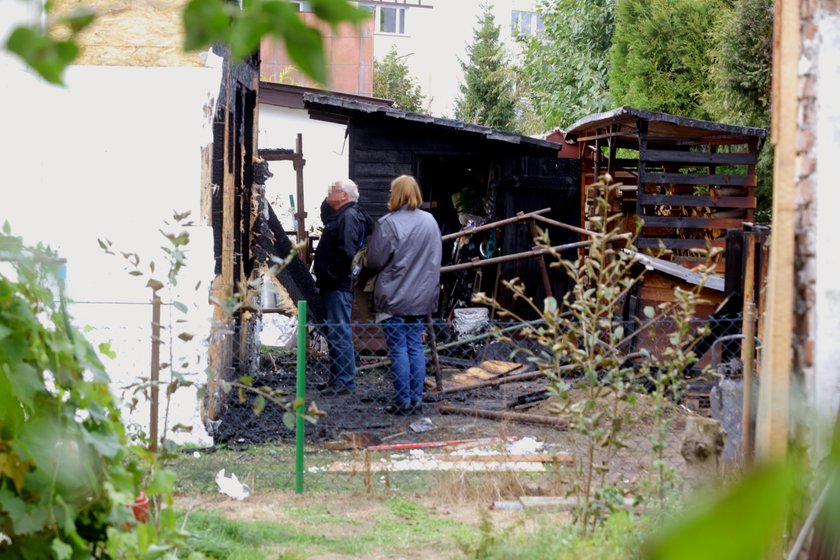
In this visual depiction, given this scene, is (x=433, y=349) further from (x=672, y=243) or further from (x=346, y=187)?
(x=672, y=243)

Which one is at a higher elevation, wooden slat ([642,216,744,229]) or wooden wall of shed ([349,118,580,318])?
wooden wall of shed ([349,118,580,318])

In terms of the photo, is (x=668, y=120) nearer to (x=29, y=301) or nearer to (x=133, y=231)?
(x=133, y=231)

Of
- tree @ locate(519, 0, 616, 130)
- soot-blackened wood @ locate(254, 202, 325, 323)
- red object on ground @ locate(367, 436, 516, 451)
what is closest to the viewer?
red object on ground @ locate(367, 436, 516, 451)

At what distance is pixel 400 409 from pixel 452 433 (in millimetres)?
656

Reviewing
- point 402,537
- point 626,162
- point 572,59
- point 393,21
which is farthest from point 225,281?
point 393,21

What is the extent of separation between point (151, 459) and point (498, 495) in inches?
120

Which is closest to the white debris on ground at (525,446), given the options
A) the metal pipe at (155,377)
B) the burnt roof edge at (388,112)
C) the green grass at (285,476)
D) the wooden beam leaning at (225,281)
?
the green grass at (285,476)

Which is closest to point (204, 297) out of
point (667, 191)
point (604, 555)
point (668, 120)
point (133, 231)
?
point (133, 231)

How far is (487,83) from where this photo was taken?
39.1 m

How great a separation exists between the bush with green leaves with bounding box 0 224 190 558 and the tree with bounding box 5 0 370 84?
1.69 meters

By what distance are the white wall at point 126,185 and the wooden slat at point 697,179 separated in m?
6.19

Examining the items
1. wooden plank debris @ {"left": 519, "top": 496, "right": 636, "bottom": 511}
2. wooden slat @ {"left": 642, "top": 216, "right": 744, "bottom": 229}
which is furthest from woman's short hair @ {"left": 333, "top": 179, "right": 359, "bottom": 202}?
wooden slat @ {"left": 642, "top": 216, "right": 744, "bottom": 229}

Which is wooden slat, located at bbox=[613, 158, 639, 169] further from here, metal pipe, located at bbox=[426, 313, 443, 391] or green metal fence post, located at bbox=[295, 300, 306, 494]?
green metal fence post, located at bbox=[295, 300, 306, 494]

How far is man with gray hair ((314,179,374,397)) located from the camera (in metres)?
8.66
